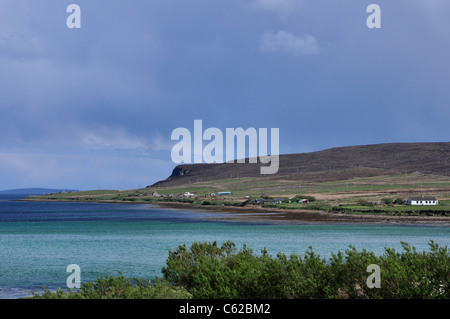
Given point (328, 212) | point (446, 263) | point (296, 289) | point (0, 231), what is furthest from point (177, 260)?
point (328, 212)

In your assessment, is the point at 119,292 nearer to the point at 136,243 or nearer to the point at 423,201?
the point at 136,243

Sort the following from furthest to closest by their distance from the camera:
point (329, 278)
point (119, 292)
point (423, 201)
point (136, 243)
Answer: point (423, 201) → point (136, 243) → point (329, 278) → point (119, 292)

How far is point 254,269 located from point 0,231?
79.0 meters

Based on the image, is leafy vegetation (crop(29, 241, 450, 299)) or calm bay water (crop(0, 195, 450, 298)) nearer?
leafy vegetation (crop(29, 241, 450, 299))

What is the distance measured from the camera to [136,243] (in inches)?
2650

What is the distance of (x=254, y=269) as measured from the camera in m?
22.9

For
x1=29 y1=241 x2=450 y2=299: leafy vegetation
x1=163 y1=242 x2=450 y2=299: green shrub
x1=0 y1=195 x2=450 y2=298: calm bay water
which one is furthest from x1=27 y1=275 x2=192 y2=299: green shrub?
x1=0 y1=195 x2=450 y2=298: calm bay water

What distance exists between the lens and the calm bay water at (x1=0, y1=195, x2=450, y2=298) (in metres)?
43.1

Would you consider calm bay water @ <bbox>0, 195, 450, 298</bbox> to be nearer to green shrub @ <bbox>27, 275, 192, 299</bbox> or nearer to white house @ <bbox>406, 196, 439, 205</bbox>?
green shrub @ <bbox>27, 275, 192, 299</bbox>

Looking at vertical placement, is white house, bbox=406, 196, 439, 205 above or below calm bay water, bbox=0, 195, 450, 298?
above

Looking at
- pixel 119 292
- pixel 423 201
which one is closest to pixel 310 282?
pixel 119 292
